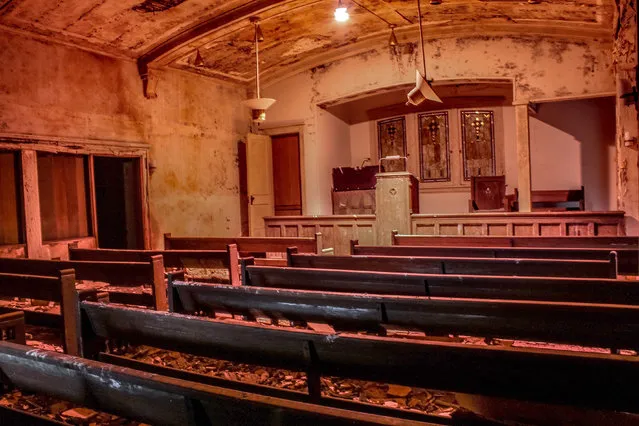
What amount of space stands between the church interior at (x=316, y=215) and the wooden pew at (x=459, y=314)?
10 mm

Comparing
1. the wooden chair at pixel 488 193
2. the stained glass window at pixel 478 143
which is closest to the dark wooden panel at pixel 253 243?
the wooden chair at pixel 488 193

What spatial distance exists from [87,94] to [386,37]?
464cm

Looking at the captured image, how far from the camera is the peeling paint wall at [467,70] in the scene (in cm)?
783

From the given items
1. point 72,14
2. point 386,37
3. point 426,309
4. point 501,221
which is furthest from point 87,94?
point 426,309

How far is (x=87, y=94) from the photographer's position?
6.95 meters

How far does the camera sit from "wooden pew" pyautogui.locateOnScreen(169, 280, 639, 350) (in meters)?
1.92

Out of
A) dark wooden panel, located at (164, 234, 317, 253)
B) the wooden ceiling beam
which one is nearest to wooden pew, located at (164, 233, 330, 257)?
dark wooden panel, located at (164, 234, 317, 253)

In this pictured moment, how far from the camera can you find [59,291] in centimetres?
296

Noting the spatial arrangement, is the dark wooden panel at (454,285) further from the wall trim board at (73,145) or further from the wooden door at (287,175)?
the wooden door at (287,175)

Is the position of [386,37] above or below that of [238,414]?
above

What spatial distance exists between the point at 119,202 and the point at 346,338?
7.43 m

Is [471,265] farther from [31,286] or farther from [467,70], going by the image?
[467,70]

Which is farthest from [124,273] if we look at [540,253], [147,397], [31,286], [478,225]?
[478,225]

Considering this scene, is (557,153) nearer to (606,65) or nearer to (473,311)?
(606,65)
